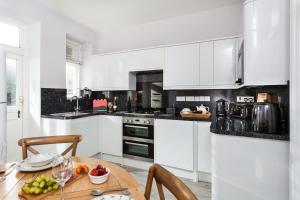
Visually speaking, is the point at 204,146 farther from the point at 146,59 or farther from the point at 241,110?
the point at 146,59

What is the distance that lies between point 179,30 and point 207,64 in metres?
1.00

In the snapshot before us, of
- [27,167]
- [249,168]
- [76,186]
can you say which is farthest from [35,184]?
[249,168]

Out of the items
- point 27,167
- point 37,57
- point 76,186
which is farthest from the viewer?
point 37,57

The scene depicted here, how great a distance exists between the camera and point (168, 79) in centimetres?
286

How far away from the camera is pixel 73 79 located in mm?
3666

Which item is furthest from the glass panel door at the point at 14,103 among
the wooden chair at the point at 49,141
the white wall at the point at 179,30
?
the white wall at the point at 179,30

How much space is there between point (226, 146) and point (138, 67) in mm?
2016

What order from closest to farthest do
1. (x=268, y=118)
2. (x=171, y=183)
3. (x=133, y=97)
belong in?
(x=171, y=183)
(x=268, y=118)
(x=133, y=97)

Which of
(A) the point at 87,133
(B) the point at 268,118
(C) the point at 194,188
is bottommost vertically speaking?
(C) the point at 194,188

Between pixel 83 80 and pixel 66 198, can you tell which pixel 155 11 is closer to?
pixel 83 80

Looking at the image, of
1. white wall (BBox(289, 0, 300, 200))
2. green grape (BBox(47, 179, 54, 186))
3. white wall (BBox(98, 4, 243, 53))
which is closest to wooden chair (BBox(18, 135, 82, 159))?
green grape (BBox(47, 179, 54, 186))

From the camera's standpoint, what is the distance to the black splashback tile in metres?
2.75

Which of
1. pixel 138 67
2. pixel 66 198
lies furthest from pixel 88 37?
pixel 66 198

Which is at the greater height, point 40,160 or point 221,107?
point 221,107
